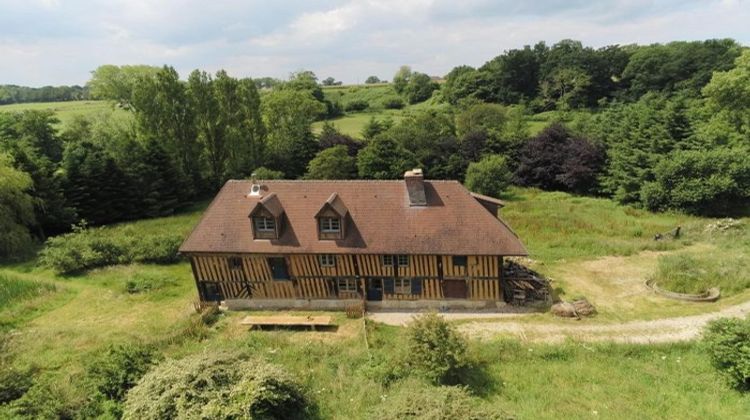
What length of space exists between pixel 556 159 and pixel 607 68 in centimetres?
4674

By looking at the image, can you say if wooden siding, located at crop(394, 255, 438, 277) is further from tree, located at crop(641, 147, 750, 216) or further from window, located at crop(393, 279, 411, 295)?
tree, located at crop(641, 147, 750, 216)

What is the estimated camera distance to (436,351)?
588 inches

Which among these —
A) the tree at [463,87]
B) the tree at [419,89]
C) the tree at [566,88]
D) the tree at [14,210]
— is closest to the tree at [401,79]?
the tree at [419,89]

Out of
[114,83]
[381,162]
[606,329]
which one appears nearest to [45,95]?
[114,83]

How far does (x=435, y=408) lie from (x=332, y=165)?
33886mm

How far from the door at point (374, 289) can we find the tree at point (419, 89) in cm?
8138

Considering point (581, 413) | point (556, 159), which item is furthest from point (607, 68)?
point (581, 413)

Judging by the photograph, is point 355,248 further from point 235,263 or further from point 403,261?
point 235,263

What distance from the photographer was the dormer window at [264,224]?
872 inches

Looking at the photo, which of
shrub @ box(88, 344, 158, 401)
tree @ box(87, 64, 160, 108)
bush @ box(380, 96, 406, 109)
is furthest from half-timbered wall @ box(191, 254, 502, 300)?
bush @ box(380, 96, 406, 109)

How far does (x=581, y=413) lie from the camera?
13.3 metres

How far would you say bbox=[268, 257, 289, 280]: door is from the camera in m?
22.3

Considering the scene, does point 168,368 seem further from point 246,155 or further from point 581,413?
point 246,155

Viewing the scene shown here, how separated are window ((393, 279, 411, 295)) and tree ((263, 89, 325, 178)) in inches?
1137
